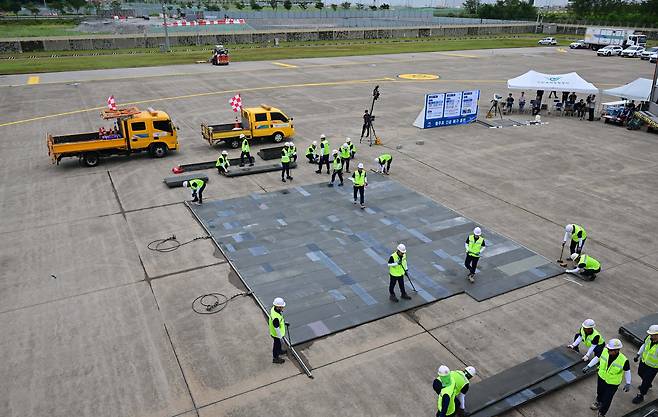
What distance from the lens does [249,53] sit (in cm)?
6494

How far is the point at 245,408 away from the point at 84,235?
418 inches

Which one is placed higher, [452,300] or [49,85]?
[49,85]

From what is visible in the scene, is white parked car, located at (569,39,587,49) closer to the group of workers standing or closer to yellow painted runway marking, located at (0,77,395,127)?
yellow painted runway marking, located at (0,77,395,127)

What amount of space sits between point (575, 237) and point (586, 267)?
122 cm

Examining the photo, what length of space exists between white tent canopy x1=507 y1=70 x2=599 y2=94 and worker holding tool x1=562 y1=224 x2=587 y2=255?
2251cm

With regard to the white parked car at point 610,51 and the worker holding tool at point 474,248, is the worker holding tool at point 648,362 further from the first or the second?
the white parked car at point 610,51

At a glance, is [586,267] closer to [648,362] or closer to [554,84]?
[648,362]

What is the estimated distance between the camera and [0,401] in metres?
10.1

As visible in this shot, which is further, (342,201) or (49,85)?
(49,85)

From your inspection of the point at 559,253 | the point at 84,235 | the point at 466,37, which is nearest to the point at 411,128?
the point at 559,253

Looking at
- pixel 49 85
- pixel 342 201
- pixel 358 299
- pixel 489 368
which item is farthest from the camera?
pixel 49 85

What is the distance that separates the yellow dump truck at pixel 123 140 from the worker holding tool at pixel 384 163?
11123 millimetres

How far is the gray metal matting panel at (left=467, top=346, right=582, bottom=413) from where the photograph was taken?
Result: 10.1 m

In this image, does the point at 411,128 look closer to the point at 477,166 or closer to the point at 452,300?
the point at 477,166
